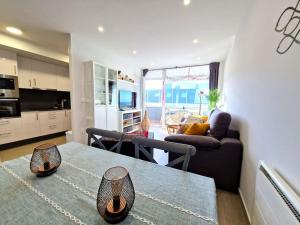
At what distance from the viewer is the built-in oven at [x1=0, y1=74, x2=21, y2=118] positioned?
303 cm

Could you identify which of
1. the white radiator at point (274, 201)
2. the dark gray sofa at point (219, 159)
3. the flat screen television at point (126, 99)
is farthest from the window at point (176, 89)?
the white radiator at point (274, 201)

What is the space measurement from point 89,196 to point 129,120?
4.10 metres

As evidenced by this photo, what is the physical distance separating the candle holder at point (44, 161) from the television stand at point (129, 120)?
3.27m

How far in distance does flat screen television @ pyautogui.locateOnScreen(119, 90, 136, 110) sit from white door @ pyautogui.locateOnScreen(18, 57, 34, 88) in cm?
228

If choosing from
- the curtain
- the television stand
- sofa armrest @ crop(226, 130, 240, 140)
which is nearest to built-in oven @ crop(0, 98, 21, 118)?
the television stand

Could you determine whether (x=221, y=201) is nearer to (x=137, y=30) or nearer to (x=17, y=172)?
(x=17, y=172)

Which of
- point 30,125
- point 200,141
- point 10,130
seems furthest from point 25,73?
point 200,141

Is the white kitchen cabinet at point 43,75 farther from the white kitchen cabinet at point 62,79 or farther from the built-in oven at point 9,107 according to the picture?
the built-in oven at point 9,107

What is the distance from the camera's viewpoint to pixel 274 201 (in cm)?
78

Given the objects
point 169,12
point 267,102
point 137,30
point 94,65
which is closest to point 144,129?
point 94,65

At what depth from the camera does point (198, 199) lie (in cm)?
68

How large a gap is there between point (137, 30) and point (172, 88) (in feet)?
11.5

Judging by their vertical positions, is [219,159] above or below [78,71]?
below

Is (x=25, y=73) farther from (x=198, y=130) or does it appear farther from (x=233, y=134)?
A: (x=233, y=134)
